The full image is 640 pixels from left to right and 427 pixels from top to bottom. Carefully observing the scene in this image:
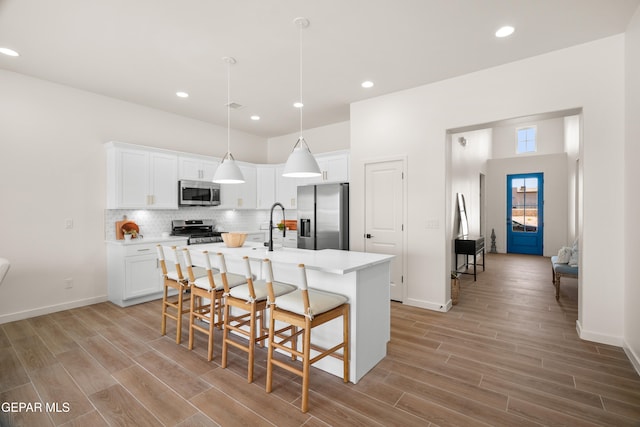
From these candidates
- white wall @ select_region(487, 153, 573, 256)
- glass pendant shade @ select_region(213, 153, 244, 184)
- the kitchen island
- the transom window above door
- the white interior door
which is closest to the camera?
the kitchen island

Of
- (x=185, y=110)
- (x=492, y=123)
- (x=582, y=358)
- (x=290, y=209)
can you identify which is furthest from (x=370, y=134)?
(x=582, y=358)

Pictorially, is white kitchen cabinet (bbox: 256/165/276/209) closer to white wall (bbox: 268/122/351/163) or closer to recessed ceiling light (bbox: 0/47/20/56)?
white wall (bbox: 268/122/351/163)

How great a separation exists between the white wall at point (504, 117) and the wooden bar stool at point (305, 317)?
2150 mm

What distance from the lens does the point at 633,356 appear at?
8.62ft

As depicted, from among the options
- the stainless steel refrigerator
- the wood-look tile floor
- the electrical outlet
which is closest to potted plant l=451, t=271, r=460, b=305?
the wood-look tile floor

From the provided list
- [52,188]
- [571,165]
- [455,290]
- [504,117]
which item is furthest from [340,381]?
[571,165]

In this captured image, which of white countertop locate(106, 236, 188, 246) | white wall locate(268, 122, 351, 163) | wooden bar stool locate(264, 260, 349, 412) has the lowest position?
wooden bar stool locate(264, 260, 349, 412)

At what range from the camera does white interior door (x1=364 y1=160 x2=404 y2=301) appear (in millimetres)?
4371

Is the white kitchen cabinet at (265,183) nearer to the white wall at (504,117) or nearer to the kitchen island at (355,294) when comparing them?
the white wall at (504,117)

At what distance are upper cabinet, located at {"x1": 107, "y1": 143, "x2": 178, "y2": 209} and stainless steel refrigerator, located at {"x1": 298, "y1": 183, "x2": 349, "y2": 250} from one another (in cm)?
213

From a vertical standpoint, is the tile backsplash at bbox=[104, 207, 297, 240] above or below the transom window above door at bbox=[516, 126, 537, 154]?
below

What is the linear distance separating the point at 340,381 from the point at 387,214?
8.48 ft

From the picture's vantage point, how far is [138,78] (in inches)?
154

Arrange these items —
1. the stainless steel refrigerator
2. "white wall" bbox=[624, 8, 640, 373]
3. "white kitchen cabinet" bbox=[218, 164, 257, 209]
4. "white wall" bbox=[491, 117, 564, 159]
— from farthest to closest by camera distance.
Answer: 1. "white wall" bbox=[491, 117, 564, 159]
2. "white kitchen cabinet" bbox=[218, 164, 257, 209]
3. the stainless steel refrigerator
4. "white wall" bbox=[624, 8, 640, 373]
